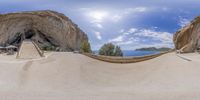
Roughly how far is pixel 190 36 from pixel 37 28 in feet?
61.5

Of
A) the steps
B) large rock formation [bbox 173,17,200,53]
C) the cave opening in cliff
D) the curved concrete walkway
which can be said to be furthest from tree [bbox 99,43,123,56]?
the curved concrete walkway

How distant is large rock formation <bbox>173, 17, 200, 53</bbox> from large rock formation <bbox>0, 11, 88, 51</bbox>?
13138mm

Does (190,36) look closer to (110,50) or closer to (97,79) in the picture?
(110,50)

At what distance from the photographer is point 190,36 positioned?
2711 centimetres

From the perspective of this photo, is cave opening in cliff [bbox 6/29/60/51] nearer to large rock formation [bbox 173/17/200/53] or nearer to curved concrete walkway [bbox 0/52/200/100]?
large rock formation [bbox 173/17/200/53]

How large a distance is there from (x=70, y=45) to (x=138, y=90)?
103ft

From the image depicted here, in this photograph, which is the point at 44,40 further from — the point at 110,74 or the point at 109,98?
the point at 109,98

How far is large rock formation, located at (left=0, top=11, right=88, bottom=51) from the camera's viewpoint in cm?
3800

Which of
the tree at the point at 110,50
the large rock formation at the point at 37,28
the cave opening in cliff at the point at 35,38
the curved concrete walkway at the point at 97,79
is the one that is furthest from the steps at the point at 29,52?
the large rock formation at the point at 37,28

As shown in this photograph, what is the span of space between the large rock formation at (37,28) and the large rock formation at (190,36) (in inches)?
517

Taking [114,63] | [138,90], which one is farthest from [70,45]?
[138,90]

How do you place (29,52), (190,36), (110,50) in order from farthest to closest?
(110,50), (190,36), (29,52)

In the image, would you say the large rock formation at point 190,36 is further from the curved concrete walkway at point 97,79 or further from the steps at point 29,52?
the steps at point 29,52

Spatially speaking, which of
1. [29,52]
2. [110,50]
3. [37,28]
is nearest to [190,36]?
[110,50]
